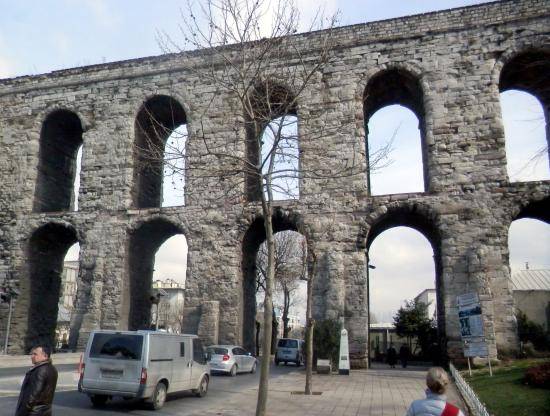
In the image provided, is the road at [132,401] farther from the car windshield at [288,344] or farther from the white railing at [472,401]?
the car windshield at [288,344]

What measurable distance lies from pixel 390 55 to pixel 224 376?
1416cm

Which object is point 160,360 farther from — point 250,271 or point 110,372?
point 250,271

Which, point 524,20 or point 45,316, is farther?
point 45,316

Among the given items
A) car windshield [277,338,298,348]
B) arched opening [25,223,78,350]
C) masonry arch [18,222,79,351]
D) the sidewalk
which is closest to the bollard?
the sidewalk

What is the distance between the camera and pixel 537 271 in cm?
4362

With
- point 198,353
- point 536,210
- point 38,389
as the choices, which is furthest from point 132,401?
point 536,210

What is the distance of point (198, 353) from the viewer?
41.7 ft

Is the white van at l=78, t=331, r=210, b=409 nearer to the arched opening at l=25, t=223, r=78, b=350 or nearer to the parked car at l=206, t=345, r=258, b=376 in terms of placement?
the parked car at l=206, t=345, r=258, b=376

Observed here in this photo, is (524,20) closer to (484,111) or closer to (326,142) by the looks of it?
(484,111)

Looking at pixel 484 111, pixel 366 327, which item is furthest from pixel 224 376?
pixel 484 111

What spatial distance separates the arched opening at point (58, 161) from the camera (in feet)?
82.2

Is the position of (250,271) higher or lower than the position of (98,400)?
higher

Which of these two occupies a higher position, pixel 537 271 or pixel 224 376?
pixel 537 271

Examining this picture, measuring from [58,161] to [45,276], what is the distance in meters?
5.81
